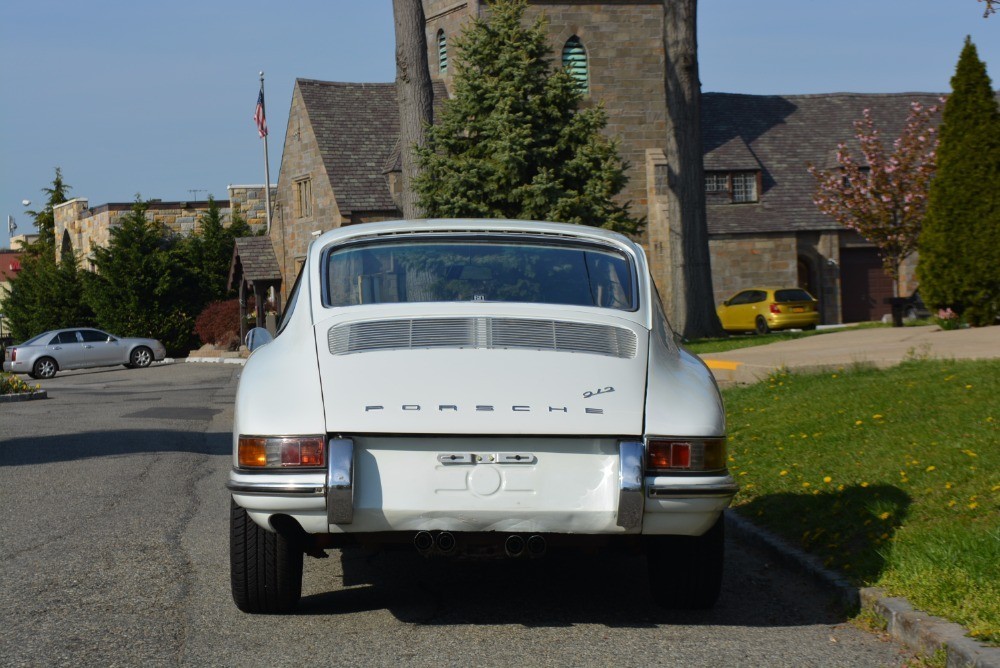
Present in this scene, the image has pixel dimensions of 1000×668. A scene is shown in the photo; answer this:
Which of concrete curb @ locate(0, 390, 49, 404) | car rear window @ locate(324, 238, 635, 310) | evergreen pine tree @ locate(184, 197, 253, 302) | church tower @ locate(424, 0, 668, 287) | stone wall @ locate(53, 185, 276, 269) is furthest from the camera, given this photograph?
stone wall @ locate(53, 185, 276, 269)

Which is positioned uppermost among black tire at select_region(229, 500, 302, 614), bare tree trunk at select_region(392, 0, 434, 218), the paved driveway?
bare tree trunk at select_region(392, 0, 434, 218)

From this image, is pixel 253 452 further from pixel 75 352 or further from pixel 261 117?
pixel 261 117

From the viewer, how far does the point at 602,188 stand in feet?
83.8

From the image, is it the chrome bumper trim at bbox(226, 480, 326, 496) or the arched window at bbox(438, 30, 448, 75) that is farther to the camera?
the arched window at bbox(438, 30, 448, 75)

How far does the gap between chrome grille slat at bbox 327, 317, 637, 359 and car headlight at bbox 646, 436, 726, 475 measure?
45 cm

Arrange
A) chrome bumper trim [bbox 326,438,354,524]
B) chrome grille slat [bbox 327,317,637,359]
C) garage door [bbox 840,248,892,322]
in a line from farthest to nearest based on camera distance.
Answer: garage door [bbox 840,248,892,322]
chrome grille slat [bbox 327,317,637,359]
chrome bumper trim [bbox 326,438,354,524]

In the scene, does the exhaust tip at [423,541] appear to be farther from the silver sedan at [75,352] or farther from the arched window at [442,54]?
the arched window at [442,54]

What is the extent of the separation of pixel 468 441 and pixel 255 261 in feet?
134

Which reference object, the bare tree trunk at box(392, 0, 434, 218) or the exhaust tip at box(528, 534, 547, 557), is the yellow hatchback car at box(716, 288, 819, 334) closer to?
the bare tree trunk at box(392, 0, 434, 218)

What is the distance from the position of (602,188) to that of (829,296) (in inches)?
839

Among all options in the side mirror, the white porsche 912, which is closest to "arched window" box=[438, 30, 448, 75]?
the side mirror

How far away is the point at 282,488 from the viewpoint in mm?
4801

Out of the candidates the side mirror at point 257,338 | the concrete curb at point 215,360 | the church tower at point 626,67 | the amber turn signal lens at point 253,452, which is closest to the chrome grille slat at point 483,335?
the amber turn signal lens at point 253,452

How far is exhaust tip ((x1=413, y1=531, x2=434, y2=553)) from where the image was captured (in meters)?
4.84
